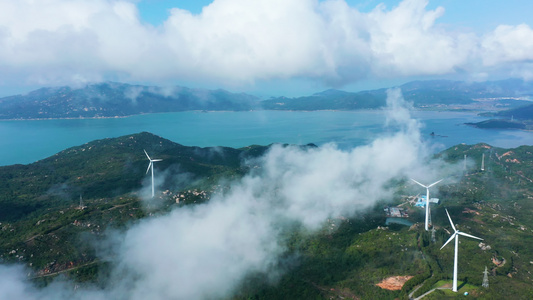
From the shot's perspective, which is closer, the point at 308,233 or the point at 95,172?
the point at 308,233

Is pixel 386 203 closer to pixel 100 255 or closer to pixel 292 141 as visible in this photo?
pixel 100 255

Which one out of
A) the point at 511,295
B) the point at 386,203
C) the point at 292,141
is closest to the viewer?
the point at 511,295

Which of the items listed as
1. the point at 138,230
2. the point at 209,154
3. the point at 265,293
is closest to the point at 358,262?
the point at 265,293

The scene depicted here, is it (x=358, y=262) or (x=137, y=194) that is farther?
(x=137, y=194)

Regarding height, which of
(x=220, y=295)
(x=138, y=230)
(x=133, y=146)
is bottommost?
(x=220, y=295)

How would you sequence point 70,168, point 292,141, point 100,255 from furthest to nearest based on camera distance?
1. point 292,141
2. point 70,168
3. point 100,255

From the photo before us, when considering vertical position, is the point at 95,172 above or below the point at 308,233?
above

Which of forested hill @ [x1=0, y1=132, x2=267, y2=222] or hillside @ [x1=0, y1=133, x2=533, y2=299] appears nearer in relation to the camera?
hillside @ [x1=0, y1=133, x2=533, y2=299]

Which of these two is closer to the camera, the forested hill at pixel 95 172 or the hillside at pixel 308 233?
the hillside at pixel 308 233
